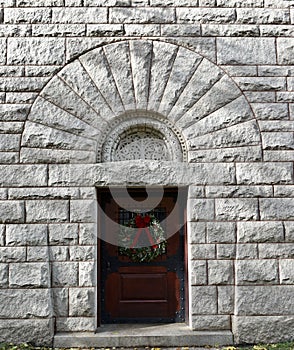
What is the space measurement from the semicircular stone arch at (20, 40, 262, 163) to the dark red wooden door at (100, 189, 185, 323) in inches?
→ 35.8

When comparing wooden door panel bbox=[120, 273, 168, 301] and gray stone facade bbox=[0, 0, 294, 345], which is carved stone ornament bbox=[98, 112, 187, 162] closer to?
gray stone facade bbox=[0, 0, 294, 345]

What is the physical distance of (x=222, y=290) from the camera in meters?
6.34

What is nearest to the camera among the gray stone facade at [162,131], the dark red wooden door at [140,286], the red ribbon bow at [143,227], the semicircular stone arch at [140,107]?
the gray stone facade at [162,131]

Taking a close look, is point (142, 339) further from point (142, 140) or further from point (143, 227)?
point (142, 140)

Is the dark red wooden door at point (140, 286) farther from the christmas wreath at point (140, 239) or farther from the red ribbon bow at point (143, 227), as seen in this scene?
the red ribbon bow at point (143, 227)

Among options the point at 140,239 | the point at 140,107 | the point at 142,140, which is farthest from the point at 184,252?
the point at 140,107

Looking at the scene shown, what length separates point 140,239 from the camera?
275 inches

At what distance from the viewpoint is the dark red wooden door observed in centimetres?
687

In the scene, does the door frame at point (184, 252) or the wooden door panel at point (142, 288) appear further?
the wooden door panel at point (142, 288)

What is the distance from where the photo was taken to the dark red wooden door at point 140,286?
687 cm

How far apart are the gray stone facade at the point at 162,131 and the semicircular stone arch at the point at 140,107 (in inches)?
0.6

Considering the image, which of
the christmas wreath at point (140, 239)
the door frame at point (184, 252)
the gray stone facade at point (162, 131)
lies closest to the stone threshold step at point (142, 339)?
the gray stone facade at point (162, 131)

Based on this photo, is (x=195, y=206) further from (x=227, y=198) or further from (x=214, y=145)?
(x=214, y=145)

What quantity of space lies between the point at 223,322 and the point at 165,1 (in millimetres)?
4862
